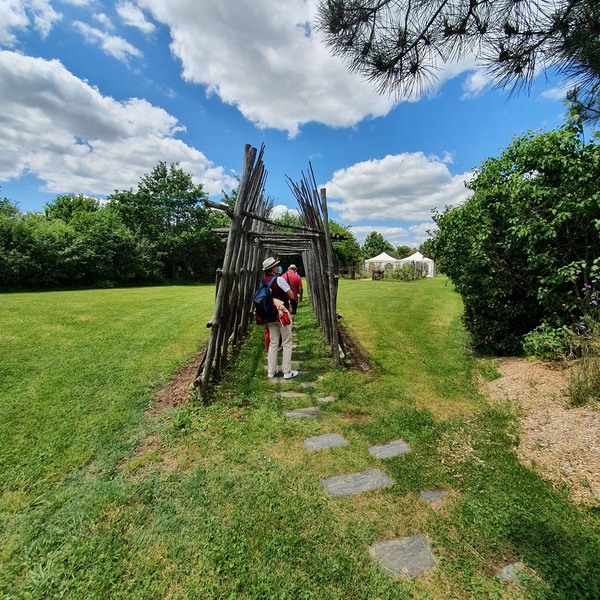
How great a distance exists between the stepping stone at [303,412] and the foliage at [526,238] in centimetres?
364

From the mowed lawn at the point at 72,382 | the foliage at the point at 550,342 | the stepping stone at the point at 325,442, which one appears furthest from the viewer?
the foliage at the point at 550,342

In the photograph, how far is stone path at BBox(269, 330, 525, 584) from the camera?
70.2 inches

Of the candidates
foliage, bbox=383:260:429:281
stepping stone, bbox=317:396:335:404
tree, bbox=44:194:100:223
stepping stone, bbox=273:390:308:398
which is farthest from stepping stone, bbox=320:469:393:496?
tree, bbox=44:194:100:223

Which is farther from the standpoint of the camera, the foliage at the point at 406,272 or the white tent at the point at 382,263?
the white tent at the point at 382,263

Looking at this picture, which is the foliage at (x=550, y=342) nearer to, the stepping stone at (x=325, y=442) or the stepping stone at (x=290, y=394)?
the stepping stone at (x=325, y=442)

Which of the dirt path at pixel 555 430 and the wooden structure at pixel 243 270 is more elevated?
the wooden structure at pixel 243 270

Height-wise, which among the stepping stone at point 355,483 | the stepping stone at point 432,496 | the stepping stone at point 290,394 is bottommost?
the stepping stone at point 432,496

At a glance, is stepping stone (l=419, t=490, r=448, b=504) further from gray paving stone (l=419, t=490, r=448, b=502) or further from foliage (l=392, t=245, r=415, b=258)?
foliage (l=392, t=245, r=415, b=258)

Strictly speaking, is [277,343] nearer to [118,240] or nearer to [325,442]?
[325,442]

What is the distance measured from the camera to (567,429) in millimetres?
2953

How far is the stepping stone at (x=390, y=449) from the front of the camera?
285 cm

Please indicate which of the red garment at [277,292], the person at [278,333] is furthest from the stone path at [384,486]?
the red garment at [277,292]

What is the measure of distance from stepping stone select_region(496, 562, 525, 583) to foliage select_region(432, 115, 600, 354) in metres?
3.76

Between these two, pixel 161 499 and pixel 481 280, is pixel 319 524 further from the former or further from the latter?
pixel 481 280
